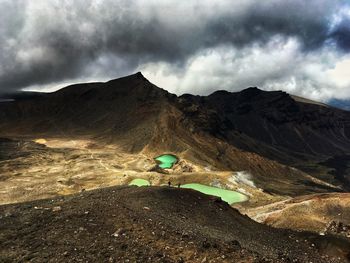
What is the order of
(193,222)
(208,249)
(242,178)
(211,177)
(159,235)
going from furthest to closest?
(242,178)
(211,177)
(193,222)
(159,235)
(208,249)

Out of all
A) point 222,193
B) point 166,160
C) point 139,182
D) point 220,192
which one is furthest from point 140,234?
point 166,160

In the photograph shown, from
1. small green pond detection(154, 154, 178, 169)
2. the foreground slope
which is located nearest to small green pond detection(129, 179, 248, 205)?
small green pond detection(154, 154, 178, 169)

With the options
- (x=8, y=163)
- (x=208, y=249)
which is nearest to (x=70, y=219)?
(x=208, y=249)

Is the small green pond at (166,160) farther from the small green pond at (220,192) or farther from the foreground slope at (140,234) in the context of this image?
the foreground slope at (140,234)

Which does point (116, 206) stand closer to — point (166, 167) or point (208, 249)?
point (208, 249)

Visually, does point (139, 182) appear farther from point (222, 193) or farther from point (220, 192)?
point (222, 193)
